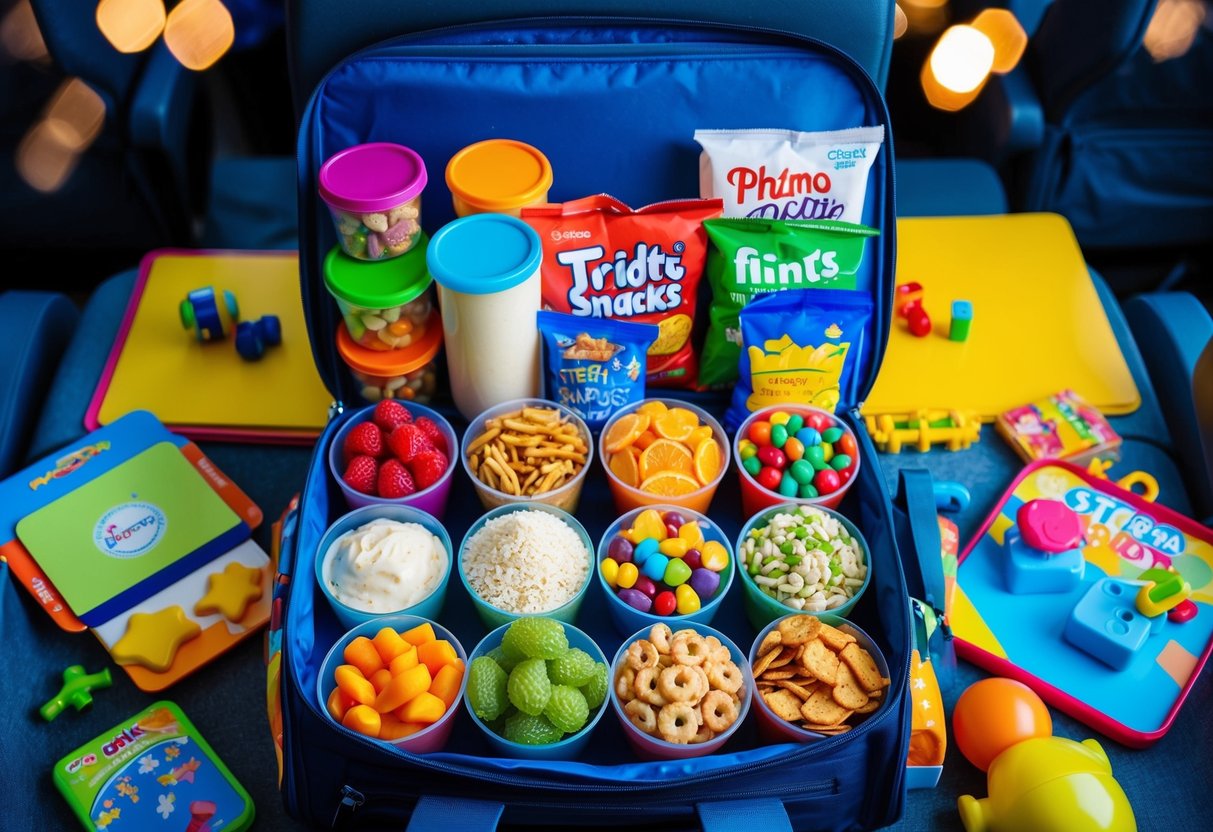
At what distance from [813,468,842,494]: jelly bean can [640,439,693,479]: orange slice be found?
5.8 inches

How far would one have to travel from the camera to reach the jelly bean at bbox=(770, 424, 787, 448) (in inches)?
46.3

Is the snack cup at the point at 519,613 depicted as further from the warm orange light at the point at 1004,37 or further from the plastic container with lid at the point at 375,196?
the warm orange light at the point at 1004,37

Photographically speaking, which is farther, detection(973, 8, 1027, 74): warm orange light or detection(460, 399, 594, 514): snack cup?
detection(973, 8, 1027, 74): warm orange light

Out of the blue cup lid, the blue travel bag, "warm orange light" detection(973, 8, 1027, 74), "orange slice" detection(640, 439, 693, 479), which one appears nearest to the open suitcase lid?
the blue travel bag

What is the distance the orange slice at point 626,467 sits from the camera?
3.79ft

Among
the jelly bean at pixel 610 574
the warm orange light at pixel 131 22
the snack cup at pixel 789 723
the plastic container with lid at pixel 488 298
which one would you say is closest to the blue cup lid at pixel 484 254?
the plastic container with lid at pixel 488 298

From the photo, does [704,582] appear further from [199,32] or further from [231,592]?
[199,32]

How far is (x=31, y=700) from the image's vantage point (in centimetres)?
109

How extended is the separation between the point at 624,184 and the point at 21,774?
0.91 metres

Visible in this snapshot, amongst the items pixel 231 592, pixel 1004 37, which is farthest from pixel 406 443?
pixel 1004 37

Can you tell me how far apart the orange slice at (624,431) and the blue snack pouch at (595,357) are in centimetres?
→ 3

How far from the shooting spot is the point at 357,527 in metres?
1.15

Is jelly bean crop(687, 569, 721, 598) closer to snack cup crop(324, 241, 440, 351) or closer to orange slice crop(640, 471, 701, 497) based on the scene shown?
orange slice crop(640, 471, 701, 497)

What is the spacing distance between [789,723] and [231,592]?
0.64m
